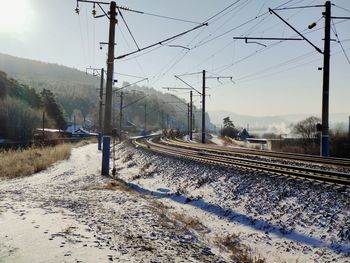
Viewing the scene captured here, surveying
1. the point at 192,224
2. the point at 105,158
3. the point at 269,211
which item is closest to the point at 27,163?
the point at 105,158

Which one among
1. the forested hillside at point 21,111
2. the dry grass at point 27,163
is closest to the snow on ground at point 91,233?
the dry grass at point 27,163

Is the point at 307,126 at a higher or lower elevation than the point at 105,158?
higher

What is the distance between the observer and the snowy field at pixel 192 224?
7551 millimetres

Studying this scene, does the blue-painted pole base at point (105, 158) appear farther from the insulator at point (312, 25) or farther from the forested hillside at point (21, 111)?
the forested hillside at point (21, 111)

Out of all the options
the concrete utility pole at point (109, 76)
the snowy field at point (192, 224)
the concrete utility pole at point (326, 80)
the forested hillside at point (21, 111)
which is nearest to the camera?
the snowy field at point (192, 224)

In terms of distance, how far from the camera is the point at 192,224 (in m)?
11.2

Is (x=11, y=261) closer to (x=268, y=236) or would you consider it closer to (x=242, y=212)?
(x=268, y=236)

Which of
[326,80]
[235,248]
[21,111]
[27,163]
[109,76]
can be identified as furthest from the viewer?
[21,111]

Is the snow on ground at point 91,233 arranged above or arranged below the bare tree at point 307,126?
below

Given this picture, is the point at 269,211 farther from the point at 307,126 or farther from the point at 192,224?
the point at 307,126

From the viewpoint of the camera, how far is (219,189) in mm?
14109

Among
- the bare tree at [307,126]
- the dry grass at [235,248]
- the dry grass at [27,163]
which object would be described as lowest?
the dry grass at [235,248]

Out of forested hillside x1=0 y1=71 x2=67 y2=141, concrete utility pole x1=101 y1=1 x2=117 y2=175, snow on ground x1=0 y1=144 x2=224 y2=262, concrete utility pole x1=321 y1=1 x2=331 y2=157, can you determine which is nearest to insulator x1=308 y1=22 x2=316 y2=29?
concrete utility pole x1=321 y1=1 x2=331 y2=157

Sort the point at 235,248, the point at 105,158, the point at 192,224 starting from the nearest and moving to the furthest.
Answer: the point at 235,248 < the point at 192,224 < the point at 105,158
